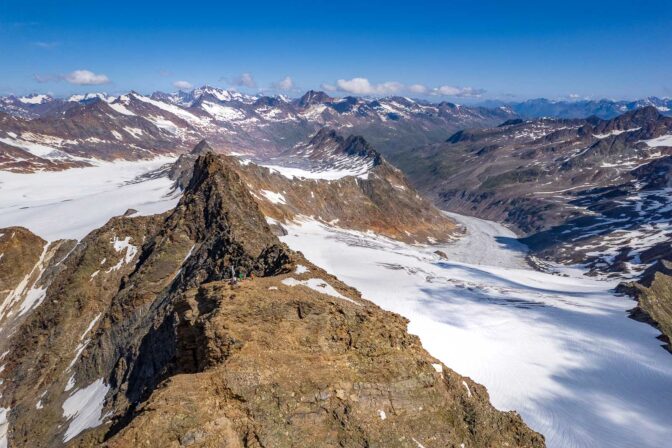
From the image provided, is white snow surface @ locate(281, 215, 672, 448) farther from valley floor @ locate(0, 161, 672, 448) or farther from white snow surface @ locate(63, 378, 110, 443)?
white snow surface @ locate(63, 378, 110, 443)

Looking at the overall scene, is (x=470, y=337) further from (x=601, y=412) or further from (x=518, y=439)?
(x=518, y=439)

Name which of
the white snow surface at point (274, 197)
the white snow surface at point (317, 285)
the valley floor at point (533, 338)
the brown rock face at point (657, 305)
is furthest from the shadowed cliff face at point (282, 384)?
the white snow surface at point (274, 197)

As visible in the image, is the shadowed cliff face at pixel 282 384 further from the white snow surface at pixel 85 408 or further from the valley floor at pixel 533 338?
the valley floor at pixel 533 338

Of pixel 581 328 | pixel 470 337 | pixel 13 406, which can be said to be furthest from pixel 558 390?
pixel 13 406

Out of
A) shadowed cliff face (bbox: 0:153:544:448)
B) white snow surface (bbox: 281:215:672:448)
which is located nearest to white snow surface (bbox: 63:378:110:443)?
shadowed cliff face (bbox: 0:153:544:448)

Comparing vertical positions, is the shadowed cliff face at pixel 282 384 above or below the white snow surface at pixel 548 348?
above

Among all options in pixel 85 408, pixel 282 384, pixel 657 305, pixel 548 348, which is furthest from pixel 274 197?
pixel 282 384
